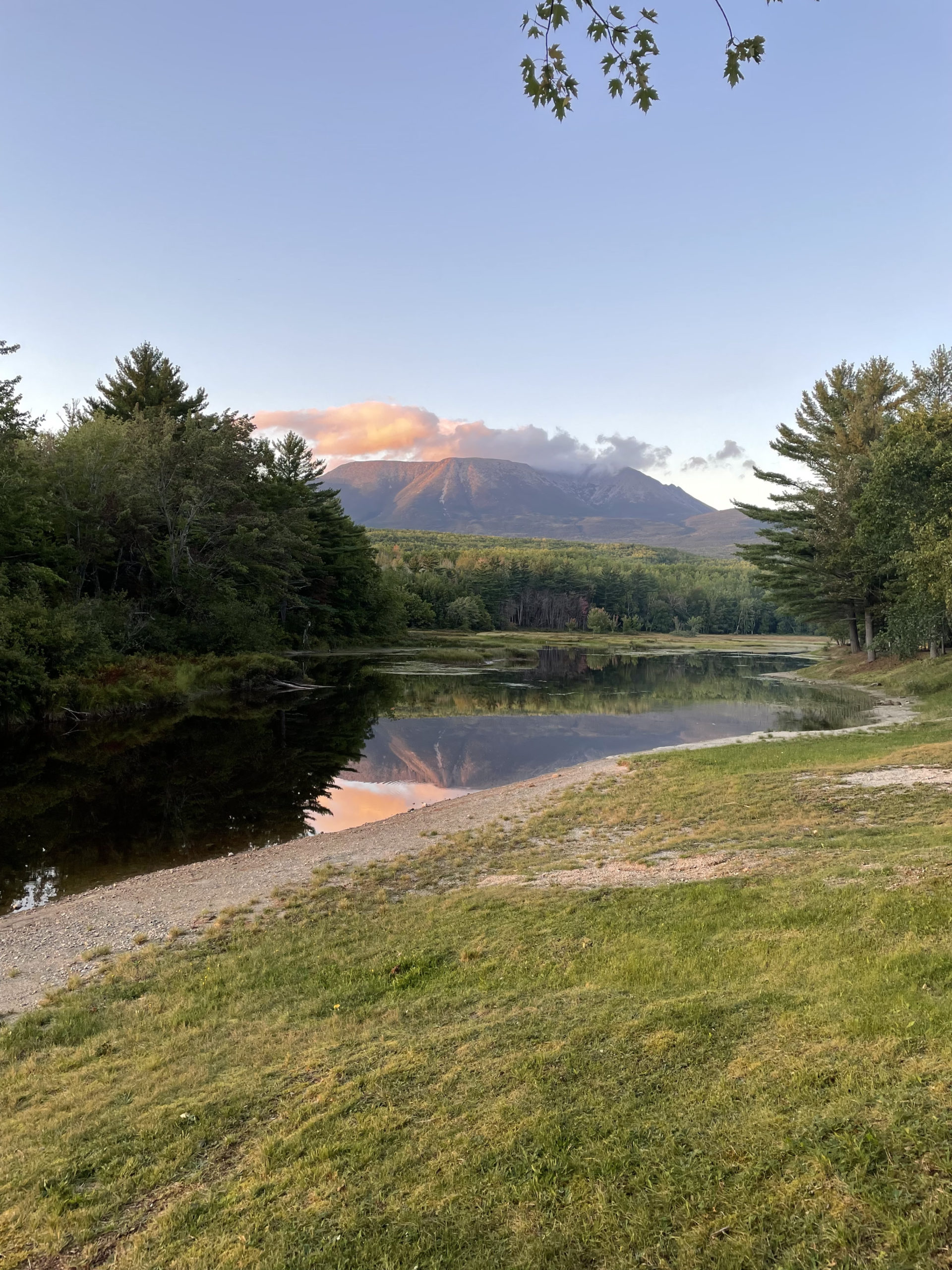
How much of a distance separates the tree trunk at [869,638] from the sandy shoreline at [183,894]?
1421 inches

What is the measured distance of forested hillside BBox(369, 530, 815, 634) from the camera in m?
124

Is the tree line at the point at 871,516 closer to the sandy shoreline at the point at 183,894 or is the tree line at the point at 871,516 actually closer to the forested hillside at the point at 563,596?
the sandy shoreline at the point at 183,894

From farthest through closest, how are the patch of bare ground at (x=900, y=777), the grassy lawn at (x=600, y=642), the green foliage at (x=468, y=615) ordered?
1. the green foliage at (x=468, y=615)
2. the grassy lawn at (x=600, y=642)
3. the patch of bare ground at (x=900, y=777)

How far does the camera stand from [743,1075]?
14.7 ft

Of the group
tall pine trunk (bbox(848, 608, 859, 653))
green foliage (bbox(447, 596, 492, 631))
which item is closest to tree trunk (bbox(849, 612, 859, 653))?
tall pine trunk (bbox(848, 608, 859, 653))

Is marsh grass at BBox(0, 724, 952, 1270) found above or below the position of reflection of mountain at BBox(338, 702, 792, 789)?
above

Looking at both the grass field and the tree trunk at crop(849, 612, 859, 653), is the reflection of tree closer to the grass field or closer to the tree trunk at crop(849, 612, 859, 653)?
Result: the grass field

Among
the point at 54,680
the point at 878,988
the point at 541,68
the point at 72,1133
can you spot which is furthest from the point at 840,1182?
the point at 54,680

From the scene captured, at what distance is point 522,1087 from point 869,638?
48.3 metres

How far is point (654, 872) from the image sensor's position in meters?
10.0

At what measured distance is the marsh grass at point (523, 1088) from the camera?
3480mm

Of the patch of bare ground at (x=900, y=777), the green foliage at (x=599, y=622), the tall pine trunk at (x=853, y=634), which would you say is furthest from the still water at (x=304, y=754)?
the green foliage at (x=599, y=622)

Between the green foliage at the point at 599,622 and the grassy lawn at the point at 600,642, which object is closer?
the grassy lawn at the point at 600,642

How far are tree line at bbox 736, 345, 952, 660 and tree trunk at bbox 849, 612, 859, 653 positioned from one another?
15cm
